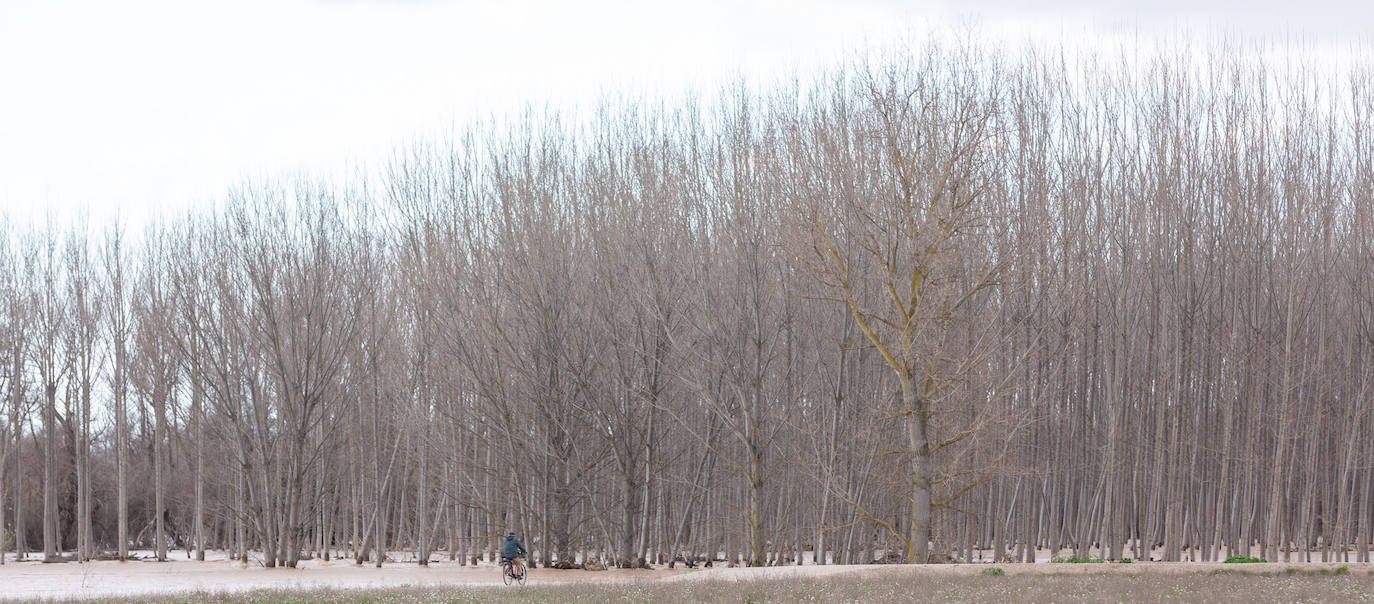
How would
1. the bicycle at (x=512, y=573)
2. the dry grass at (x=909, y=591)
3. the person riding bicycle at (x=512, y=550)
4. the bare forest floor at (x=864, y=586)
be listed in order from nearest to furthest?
the dry grass at (x=909, y=591), the bare forest floor at (x=864, y=586), the person riding bicycle at (x=512, y=550), the bicycle at (x=512, y=573)

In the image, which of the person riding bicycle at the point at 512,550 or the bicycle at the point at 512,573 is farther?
the bicycle at the point at 512,573

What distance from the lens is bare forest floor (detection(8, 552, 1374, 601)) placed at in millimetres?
13703

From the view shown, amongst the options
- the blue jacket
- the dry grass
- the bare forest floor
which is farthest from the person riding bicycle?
the dry grass

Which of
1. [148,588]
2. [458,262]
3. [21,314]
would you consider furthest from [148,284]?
[148,588]

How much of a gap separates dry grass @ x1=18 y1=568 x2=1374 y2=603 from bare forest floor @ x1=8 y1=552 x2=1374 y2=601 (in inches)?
0.6

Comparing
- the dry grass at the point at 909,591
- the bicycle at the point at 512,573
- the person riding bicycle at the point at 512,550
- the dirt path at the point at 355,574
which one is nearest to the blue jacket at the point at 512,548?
the person riding bicycle at the point at 512,550

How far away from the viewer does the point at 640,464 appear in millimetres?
25375

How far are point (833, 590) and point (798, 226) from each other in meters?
8.78

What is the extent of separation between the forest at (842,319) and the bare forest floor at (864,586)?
13.0ft

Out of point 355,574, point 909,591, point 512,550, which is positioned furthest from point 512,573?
point 909,591

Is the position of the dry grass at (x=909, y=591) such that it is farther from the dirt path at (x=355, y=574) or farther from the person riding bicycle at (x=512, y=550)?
the person riding bicycle at (x=512, y=550)

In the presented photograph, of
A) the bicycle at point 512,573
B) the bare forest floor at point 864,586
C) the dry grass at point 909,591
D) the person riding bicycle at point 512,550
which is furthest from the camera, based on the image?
the bicycle at point 512,573

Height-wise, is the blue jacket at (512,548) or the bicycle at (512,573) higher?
the blue jacket at (512,548)

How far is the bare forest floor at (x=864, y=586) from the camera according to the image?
13.7 meters
